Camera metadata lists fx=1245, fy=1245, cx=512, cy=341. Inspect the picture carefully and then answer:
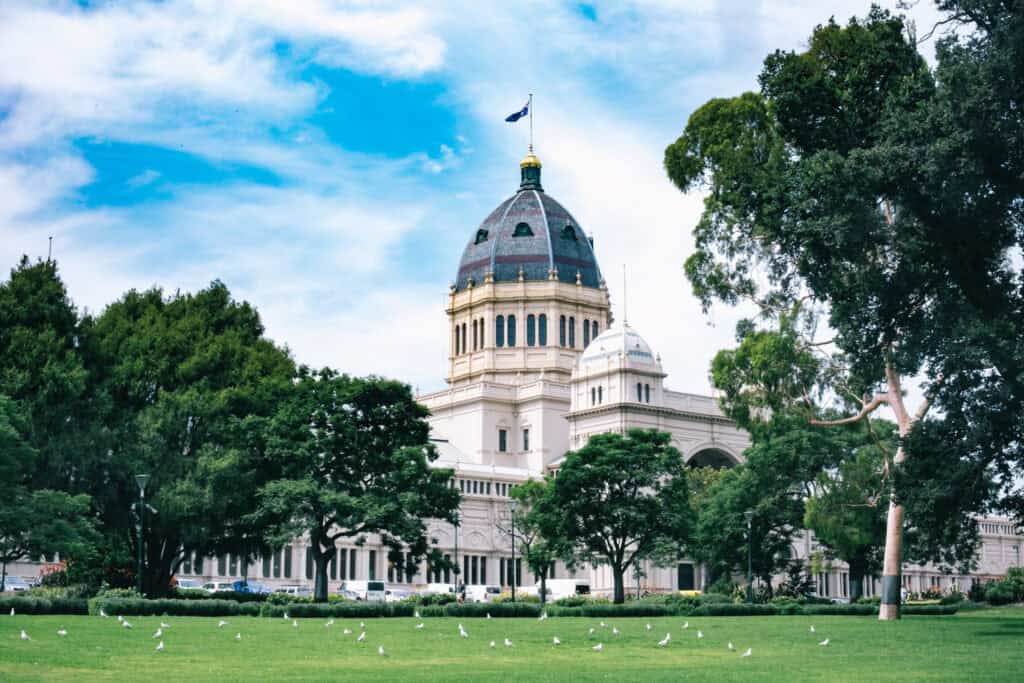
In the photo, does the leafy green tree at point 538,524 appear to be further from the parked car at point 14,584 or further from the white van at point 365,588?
the parked car at point 14,584

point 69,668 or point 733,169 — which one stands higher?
point 733,169

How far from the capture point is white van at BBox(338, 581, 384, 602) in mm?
88000

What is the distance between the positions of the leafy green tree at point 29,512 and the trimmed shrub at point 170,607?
585 centimetres

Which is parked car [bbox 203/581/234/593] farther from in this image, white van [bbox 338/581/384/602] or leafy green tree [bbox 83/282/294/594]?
leafy green tree [bbox 83/282/294/594]

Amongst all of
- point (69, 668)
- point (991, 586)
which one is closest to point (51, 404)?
point (69, 668)

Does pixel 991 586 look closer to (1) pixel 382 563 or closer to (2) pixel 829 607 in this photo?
(2) pixel 829 607

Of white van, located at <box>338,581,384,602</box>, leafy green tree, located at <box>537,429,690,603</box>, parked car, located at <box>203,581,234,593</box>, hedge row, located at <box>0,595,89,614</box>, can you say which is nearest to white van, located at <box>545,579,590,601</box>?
white van, located at <box>338,581,384,602</box>

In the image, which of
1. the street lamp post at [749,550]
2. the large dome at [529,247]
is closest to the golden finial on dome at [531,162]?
the large dome at [529,247]

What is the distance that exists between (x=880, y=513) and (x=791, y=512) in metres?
9.20

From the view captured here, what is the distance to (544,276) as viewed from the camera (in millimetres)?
129375

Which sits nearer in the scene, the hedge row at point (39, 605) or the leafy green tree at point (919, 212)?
the leafy green tree at point (919, 212)

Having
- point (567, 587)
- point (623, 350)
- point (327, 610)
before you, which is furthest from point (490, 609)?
point (623, 350)

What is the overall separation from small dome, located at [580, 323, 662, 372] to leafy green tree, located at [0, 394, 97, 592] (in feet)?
208

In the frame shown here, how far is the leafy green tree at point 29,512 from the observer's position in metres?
49.9
